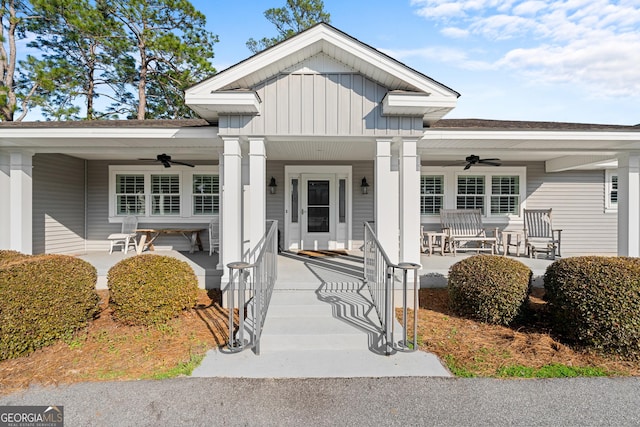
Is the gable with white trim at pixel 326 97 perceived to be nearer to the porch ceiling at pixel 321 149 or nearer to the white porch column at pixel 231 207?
the white porch column at pixel 231 207

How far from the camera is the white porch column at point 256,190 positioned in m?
5.02

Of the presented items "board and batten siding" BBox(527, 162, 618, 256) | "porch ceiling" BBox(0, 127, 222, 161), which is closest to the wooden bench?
"board and batten siding" BBox(527, 162, 618, 256)

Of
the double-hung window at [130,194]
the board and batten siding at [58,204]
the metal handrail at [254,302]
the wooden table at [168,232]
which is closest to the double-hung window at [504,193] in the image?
the metal handrail at [254,302]

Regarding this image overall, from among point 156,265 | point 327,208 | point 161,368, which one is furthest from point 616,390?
point 327,208

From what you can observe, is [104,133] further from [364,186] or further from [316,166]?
[364,186]

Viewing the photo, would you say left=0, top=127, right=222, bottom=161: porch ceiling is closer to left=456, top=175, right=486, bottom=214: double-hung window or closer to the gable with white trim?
the gable with white trim

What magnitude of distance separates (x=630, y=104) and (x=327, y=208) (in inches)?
512

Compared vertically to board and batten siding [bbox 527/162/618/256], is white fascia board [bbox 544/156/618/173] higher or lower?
higher

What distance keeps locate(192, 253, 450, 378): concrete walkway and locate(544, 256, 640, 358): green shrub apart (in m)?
1.67

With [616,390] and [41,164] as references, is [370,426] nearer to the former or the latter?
[616,390]

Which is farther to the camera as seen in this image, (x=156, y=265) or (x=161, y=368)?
(x=156, y=265)

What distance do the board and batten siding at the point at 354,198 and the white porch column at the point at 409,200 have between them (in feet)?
10.5

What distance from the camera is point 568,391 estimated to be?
2.86m

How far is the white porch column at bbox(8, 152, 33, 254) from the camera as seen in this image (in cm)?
597
